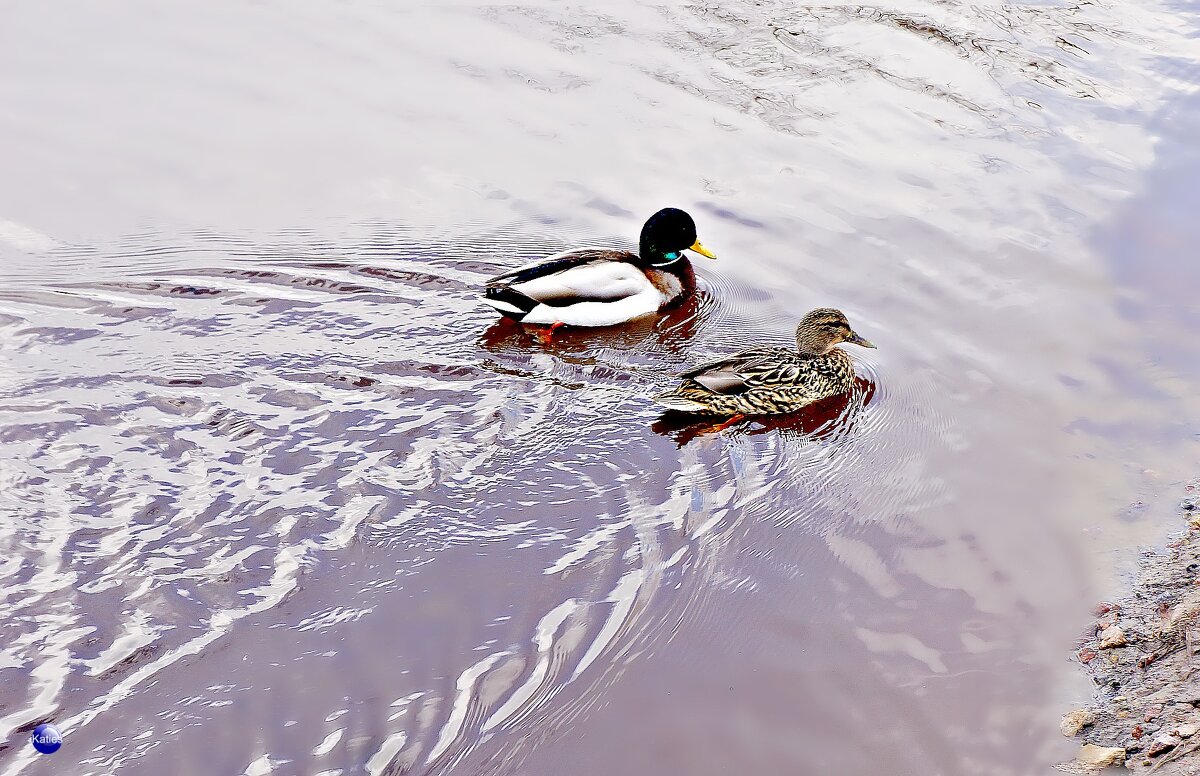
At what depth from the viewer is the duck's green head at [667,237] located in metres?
7.92

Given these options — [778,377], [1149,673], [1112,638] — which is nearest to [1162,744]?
[1149,673]

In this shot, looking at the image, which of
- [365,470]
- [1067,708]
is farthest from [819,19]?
[1067,708]

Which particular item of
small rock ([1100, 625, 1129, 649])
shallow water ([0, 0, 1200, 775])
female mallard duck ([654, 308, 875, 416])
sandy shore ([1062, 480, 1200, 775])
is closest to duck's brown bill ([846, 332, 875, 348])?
female mallard duck ([654, 308, 875, 416])

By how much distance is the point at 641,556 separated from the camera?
5.20 meters

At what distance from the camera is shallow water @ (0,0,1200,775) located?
4.44 metres

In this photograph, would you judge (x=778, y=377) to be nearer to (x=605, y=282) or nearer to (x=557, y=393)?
(x=557, y=393)

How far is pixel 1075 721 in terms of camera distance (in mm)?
4309

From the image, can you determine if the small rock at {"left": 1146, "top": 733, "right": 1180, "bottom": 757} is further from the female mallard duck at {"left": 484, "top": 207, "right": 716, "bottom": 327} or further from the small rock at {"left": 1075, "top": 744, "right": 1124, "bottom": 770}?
the female mallard duck at {"left": 484, "top": 207, "right": 716, "bottom": 327}

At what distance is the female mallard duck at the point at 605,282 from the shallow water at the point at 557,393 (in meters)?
0.18

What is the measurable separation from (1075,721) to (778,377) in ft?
9.30

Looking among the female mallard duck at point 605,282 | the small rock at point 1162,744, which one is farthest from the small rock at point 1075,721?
the female mallard duck at point 605,282

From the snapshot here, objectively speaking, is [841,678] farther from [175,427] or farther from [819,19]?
[819,19]

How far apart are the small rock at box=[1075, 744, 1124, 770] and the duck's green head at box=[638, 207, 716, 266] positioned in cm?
451

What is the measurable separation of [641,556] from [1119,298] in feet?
13.9
